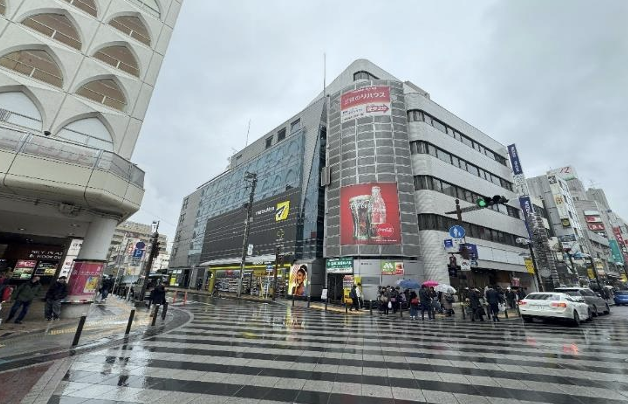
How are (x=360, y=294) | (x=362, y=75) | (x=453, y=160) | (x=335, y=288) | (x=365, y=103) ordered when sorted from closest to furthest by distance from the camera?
(x=360, y=294) → (x=335, y=288) → (x=365, y=103) → (x=453, y=160) → (x=362, y=75)

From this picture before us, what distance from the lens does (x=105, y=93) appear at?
1455 centimetres

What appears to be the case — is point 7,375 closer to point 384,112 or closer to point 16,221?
point 16,221

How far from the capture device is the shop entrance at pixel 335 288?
95.5 feet

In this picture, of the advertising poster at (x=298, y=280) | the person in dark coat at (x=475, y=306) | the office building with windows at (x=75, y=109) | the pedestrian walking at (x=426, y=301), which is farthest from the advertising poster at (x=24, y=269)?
the person in dark coat at (x=475, y=306)

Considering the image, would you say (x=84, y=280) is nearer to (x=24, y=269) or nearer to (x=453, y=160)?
(x=24, y=269)

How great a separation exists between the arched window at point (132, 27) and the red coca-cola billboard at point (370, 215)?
72.6 ft

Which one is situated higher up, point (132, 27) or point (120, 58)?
point (132, 27)

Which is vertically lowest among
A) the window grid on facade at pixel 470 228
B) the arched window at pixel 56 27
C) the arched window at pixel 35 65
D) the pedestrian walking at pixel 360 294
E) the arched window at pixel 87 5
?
the pedestrian walking at pixel 360 294

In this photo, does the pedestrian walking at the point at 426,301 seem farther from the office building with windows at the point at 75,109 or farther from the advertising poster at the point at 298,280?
the office building with windows at the point at 75,109

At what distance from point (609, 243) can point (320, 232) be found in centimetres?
8392

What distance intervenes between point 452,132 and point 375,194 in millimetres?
17587

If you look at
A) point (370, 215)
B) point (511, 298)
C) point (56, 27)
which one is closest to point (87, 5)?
point (56, 27)

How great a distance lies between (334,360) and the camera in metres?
6.58

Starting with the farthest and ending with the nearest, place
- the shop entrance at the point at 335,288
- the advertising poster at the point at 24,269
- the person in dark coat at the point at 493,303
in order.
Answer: the shop entrance at the point at 335,288
the advertising poster at the point at 24,269
the person in dark coat at the point at 493,303
